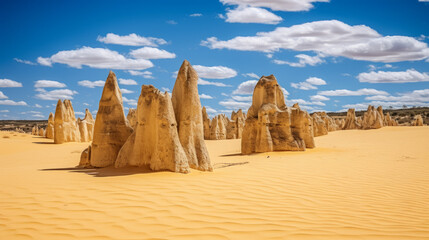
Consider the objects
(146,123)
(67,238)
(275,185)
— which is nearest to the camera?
(67,238)

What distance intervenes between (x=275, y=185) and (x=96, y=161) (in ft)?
16.5

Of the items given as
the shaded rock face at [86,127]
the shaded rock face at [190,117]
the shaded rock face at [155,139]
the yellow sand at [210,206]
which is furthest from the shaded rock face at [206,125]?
the shaded rock face at [155,139]

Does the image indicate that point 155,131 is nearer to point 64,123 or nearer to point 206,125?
point 64,123

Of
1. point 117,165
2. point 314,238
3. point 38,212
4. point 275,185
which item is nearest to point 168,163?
point 117,165

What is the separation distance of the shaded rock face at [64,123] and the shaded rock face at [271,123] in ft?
47.5

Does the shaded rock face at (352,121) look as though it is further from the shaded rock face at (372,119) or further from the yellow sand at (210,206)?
the yellow sand at (210,206)

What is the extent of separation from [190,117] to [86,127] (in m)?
22.9

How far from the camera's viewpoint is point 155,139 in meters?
7.98

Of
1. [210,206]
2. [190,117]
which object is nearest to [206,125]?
[190,117]

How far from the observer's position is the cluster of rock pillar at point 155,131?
767 centimetres

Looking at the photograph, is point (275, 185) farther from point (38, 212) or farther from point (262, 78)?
point (262, 78)

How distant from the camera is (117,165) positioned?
28.5ft

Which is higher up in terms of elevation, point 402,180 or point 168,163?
point 168,163

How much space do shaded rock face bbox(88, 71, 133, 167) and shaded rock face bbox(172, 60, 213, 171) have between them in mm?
1932
